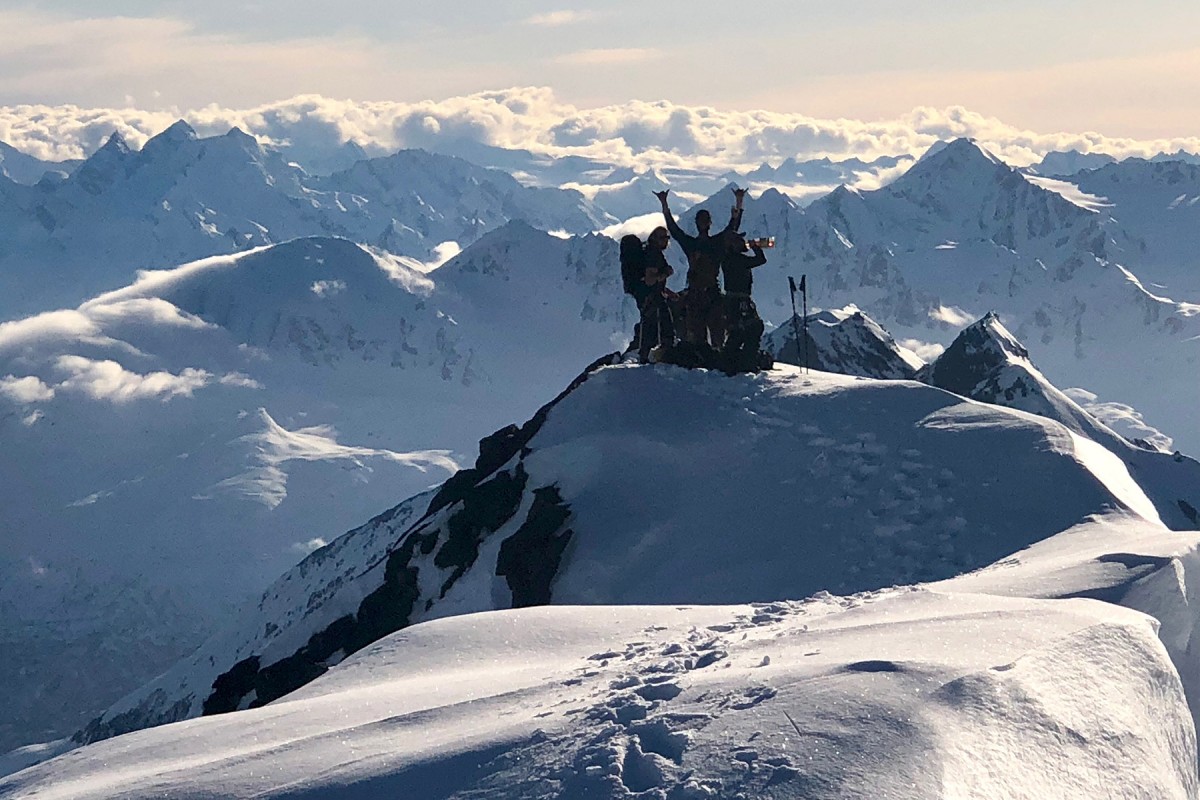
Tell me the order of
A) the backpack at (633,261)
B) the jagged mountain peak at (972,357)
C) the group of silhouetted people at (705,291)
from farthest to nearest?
the jagged mountain peak at (972,357) < the backpack at (633,261) < the group of silhouetted people at (705,291)

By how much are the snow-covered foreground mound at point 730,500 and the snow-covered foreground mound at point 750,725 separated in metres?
Result: 9.71

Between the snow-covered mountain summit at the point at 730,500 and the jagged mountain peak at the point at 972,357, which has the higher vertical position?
the snow-covered mountain summit at the point at 730,500

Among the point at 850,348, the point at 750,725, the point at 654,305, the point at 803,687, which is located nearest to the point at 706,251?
the point at 654,305

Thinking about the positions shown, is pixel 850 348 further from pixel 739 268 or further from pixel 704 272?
pixel 704 272

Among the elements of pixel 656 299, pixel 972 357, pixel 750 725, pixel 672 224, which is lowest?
pixel 972 357

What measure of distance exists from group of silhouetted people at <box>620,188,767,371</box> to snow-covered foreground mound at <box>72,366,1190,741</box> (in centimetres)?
102

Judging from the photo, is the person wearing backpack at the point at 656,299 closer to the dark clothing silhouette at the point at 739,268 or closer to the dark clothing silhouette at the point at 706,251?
the dark clothing silhouette at the point at 706,251

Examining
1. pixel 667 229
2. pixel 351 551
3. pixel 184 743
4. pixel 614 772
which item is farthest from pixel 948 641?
pixel 351 551

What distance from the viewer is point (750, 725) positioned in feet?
39.7

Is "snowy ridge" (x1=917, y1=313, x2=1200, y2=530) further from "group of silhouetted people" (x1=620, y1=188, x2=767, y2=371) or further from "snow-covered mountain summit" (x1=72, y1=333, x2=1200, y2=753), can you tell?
"group of silhouetted people" (x1=620, y1=188, x2=767, y2=371)

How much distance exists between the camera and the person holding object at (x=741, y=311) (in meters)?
35.2

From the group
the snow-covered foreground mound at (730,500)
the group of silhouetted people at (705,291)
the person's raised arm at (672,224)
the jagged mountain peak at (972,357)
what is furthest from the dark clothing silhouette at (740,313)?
the jagged mountain peak at (972,357)

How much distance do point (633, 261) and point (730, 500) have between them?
9.45 metres

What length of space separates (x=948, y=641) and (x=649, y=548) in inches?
603
